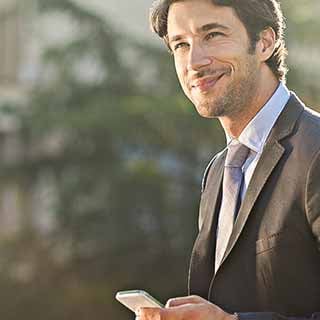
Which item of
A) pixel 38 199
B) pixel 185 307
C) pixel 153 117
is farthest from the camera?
pixel 38 199

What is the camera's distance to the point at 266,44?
5.49ft

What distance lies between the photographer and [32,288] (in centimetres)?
859

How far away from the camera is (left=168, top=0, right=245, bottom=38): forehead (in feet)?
5.28

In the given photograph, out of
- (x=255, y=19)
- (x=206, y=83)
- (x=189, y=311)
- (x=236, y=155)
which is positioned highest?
(x=255, y=19)

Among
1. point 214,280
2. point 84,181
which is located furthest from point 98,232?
point 214,280

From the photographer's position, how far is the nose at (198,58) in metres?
1.61

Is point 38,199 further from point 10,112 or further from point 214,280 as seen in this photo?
point 214,280

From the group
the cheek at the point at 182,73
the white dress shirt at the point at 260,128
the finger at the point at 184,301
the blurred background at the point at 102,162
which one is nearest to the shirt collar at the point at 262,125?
the white dress shirt at the point at 260,128

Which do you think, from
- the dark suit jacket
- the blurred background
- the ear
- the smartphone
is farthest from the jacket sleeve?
the blurred background

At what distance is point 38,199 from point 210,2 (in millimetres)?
7223

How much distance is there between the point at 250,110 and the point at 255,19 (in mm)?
149

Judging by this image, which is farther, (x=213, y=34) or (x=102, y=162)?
(x=102, y=162)

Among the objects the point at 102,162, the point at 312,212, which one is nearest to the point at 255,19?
the point at 312,212

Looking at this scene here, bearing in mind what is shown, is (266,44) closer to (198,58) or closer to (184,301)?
(198,58)
